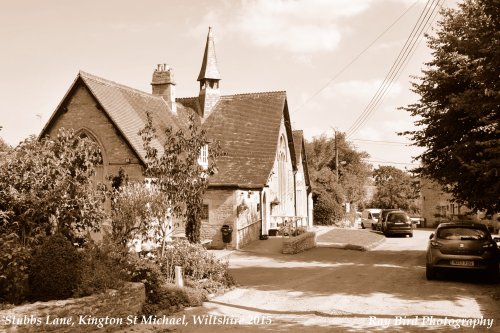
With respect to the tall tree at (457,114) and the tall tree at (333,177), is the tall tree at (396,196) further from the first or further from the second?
the tall tree at (457,114)

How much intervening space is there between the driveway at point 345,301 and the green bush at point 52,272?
207cm

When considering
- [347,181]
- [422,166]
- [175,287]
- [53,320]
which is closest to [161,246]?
[175,287]

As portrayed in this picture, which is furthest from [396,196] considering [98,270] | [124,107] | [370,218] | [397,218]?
[98,270]

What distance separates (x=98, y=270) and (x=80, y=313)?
1005 mm

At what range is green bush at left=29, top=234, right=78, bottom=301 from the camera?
8.70 meters

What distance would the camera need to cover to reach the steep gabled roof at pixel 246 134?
25625 mm

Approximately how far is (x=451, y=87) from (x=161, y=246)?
11.4m

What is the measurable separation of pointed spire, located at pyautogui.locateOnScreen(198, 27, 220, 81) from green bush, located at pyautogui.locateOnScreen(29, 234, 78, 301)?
986 inches

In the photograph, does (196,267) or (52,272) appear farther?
(196,267)

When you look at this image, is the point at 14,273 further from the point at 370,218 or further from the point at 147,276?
the point at 370,218

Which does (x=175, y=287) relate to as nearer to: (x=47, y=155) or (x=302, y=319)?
(x=302, y=319)

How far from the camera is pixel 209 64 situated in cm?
3319

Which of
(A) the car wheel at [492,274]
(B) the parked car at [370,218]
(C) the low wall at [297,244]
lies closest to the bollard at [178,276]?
(A) the car wheel at [492,274]

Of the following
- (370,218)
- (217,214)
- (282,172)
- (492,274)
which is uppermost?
(282,172)
